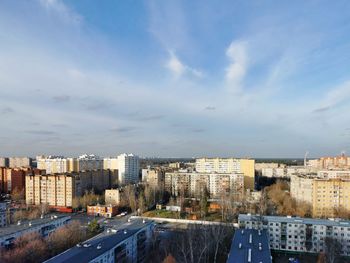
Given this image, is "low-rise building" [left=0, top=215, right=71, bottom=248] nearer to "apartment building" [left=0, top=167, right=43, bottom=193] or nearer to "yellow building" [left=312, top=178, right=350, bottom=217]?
"apartment building" [left=0, top=167, right=43, bottom=193]

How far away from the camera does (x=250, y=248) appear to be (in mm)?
9625

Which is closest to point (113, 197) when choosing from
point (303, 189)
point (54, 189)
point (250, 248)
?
point (54, 189)

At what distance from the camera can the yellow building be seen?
60.1 feet

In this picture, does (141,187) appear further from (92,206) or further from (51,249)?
(51,249)

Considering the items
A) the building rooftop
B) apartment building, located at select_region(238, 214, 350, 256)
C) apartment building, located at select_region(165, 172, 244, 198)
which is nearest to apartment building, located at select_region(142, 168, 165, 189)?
apartment building, located at select_region(165, 172, 244, 198)

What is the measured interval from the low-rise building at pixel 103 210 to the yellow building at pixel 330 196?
12.3 m

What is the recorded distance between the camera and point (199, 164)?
117ft

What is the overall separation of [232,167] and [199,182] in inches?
336

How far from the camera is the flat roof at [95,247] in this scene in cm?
841

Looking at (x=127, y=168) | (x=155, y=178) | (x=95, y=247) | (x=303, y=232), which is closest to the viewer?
(x=95, y=247)

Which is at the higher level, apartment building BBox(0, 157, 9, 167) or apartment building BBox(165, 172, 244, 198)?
apartment building BBox(0, 157, 9, 167)

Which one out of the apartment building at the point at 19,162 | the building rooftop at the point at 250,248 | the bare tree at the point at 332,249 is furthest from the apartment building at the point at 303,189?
the apartment building at the point at 19,162

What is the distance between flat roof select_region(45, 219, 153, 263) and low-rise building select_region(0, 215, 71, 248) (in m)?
3.11

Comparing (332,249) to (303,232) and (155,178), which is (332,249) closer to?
(303,232)
